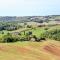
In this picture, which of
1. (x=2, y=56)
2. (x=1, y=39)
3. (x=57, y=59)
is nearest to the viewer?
(x=2, y=56)

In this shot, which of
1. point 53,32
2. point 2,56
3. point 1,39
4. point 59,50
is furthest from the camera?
point 53,32

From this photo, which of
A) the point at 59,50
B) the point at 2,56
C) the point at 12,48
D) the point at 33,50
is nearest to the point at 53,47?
the point at 59,50

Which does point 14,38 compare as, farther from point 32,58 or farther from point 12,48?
point 32,58

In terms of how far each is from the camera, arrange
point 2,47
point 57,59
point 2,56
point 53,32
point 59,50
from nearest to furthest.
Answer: point 2,56 < point 57,59 < point 2,47 < point 59,50 < point 53,32

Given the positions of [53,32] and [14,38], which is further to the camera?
[53,32]

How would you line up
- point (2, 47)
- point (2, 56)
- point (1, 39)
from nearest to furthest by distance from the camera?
point (2, 56) < point (2, 47) < point (1, 39)

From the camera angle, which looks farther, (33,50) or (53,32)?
(53,32)

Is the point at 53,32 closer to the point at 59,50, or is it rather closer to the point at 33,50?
the point at 59,50

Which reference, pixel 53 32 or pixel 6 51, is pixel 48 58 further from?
pixel 53 32

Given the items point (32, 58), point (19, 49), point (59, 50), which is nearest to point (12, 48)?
point (19, 49)
